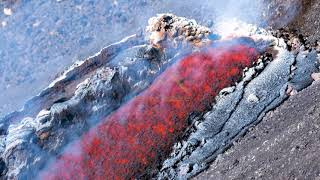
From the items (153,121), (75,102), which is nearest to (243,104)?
(153,121)

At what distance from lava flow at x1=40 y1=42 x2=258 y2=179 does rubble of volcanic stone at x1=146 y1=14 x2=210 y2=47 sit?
114cm

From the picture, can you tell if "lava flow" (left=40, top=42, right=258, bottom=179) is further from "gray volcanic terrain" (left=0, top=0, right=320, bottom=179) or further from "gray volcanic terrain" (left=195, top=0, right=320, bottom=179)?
"gray volcanic terrain" (left=195, top=0, right=320, bottom=179)

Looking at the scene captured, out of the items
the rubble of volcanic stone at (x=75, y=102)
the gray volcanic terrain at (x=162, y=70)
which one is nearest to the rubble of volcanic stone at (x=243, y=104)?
the gray volcanic terrain at (x=162, y=70)

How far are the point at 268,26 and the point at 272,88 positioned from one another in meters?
6.22

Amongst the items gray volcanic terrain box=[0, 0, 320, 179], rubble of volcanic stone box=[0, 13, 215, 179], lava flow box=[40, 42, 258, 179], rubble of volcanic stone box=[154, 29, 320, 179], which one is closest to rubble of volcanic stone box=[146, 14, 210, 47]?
gray volcanic terrain box=[0, 0, 320, 179]

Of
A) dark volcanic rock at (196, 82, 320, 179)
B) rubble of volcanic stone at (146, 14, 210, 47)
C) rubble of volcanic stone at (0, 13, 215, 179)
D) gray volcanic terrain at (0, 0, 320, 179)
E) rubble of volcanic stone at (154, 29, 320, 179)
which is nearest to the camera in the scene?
dark volcanic rock at (196, 82, 320, 179)

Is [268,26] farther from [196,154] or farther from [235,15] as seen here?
[196,154]

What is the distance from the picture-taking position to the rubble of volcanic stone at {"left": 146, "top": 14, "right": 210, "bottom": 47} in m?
30.1

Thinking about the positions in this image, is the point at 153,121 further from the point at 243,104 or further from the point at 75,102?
the point at 243,104

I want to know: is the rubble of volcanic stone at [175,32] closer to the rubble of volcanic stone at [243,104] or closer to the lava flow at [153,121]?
the lava flow at [153,121]

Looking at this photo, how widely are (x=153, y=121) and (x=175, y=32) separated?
21.3 feet

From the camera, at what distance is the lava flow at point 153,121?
25.3m

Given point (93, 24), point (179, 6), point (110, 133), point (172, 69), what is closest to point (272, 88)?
point (172, 69)

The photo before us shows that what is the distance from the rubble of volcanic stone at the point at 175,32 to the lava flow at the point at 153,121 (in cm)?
114
